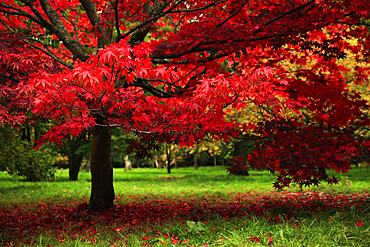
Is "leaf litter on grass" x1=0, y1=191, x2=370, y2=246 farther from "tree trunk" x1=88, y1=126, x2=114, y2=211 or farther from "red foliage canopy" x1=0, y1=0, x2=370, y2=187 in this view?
"red foliage canopy" x1=0, y1=0, x2=370, y2=187

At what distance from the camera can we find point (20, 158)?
13.5 m

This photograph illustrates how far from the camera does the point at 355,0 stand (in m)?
4.80

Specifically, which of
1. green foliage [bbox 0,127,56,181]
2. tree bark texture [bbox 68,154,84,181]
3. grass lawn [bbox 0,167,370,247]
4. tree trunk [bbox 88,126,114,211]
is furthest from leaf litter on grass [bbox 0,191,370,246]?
tree bark texture [bbox 68,154,84,181]

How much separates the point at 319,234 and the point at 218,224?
65.3 inches

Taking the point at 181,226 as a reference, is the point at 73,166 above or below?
above

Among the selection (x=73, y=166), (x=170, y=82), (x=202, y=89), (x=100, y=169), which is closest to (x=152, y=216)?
(x=100, y=169)

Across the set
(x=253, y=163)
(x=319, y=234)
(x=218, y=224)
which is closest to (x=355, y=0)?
(x=253, y=163)

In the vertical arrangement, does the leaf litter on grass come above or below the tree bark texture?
below

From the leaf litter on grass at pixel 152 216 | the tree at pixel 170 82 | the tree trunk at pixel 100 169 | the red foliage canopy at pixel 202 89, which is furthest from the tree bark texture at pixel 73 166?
the red foliage canopy at pixel 202 89

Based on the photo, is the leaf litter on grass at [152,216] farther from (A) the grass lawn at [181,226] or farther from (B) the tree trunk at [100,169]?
(B) the tree trunk at [100,169]

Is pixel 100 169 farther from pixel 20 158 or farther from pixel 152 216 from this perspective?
pixel 20 158

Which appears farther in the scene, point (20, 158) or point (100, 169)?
point (20, 158)

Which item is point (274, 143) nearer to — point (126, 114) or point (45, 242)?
point (126, 114)

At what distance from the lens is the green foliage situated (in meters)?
12.0
